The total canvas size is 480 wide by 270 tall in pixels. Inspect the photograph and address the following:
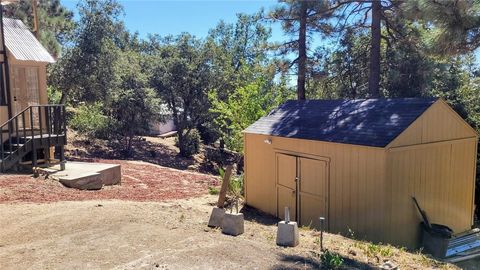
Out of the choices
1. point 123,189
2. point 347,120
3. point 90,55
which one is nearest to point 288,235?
point 347,120

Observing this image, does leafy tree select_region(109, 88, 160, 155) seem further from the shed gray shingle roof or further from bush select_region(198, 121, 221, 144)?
the shed gray shingle roof

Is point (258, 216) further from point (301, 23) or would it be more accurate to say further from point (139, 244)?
point (301, 23)

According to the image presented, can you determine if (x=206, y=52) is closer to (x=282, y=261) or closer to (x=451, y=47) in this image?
(x=451, y=47)

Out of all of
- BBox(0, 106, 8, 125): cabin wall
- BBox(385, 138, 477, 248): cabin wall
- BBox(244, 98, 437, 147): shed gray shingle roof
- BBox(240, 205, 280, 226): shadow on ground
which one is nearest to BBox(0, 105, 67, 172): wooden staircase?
BBox(0, 106, 8, 125): cabin wall

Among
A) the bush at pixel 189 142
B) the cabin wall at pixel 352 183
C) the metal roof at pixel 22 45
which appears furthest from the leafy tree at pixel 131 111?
the cabin wall at pixel 352 183

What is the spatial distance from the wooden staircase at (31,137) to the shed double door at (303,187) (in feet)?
20.5

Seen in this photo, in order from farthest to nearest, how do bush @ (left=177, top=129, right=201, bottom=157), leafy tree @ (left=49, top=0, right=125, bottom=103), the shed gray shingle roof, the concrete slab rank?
bush @ (left=177, top=129, right=201, bottom=157) → leafy tree @ (left=49, top=0, right=125, bottom=103) → the concrete slab → the shed gray shingle roof

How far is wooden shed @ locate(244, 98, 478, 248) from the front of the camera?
8055 mm

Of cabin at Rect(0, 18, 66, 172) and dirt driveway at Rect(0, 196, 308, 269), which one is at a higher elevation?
cabin at Rect(0, 18, 66, 172)

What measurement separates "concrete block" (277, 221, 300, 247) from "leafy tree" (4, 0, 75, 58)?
48.8 feet

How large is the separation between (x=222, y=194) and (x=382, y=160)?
3.12m

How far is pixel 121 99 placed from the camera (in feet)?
69.8

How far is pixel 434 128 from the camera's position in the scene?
28.5 feet

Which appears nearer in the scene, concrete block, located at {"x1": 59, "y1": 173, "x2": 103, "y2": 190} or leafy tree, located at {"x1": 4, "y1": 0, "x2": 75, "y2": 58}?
concrete block, located at {"x1": 59, "y1": 173, "x2": 103, "y2": 190}
